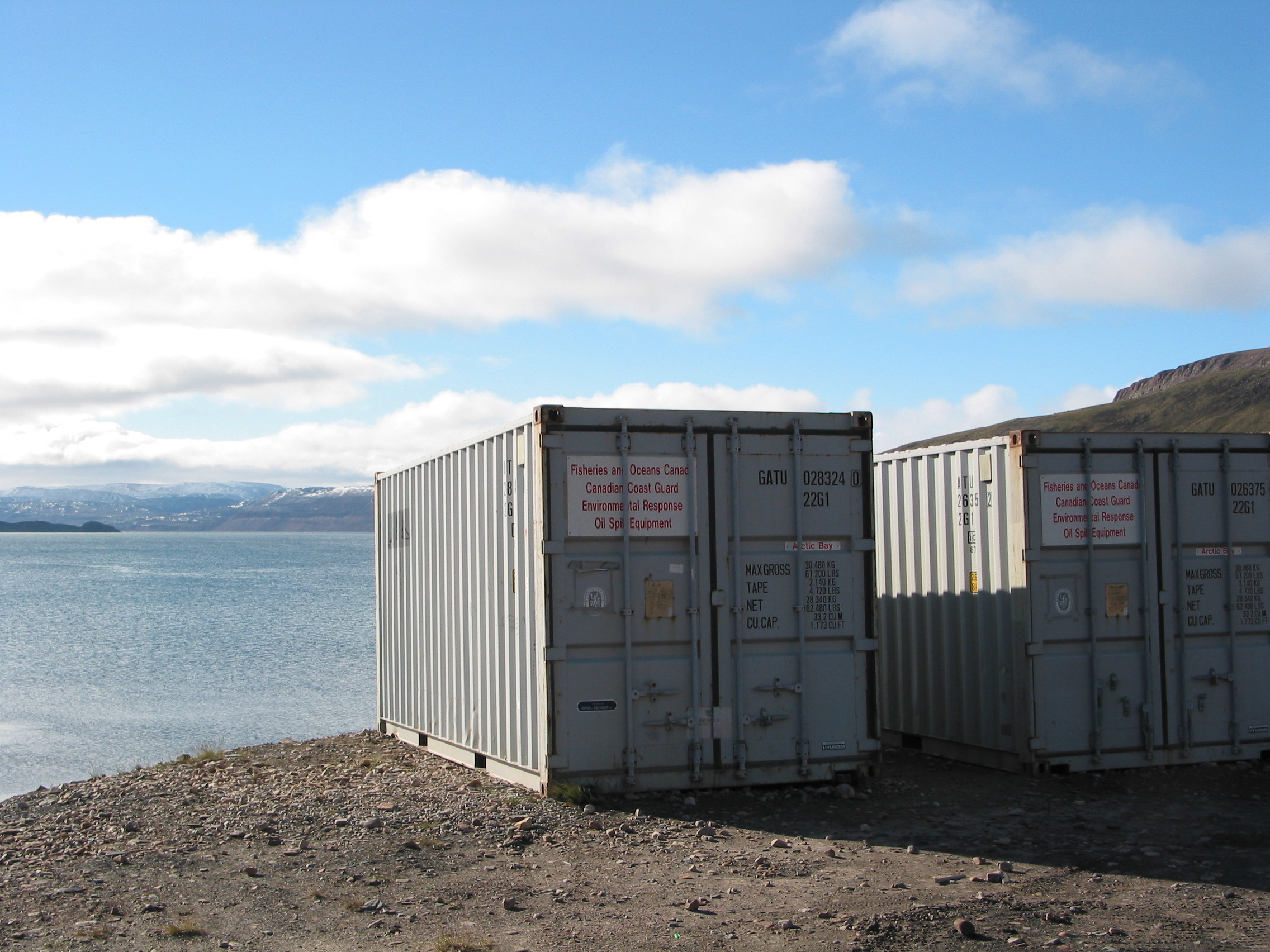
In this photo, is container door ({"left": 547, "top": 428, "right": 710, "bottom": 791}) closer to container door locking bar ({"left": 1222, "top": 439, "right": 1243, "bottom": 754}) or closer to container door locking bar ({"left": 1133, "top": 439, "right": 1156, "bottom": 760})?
container door locking bar ({"left": 1133, "top": 439, "right": 1156, "bottom": 760})

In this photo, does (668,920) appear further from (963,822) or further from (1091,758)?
(1091,758)

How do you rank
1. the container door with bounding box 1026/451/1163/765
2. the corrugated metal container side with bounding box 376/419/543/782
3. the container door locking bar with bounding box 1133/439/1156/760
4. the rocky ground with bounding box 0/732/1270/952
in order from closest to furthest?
the rocky ground with bounding box 0/732/1270/952 → the corrugated metal container side with bounding box 376/419/543/782 → the container door with bounding box 1026/451/1163/765 → the container door locking bar with bounding box 1133/439/1156/760

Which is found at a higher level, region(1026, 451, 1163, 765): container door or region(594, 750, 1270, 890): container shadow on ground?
region(1026, 451, 1163, 765): container door

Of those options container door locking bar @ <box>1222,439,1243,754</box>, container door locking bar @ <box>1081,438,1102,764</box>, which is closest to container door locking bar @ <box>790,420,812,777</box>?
container door locking bar @ <box>1081,438,1102,764</box>

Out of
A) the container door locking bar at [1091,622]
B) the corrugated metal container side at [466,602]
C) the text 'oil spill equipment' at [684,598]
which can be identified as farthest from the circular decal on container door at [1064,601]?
the corrugated metal container side at [466,602]

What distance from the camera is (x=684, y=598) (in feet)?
33.7

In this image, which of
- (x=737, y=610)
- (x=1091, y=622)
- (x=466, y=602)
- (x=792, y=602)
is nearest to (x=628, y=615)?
(x=737, y=610)

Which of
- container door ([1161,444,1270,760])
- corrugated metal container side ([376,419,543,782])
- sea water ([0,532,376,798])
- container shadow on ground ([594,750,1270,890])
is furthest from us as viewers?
sea water ([0,532,376,798])

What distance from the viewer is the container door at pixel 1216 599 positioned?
11570 mm

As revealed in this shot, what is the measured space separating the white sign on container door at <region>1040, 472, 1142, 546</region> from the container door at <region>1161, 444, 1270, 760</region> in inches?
14.5

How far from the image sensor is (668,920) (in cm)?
685

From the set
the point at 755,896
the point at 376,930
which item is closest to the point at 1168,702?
the point at 755,896

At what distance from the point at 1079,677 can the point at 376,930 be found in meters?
7.53

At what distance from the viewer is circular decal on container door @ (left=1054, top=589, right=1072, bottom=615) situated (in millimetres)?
11367
